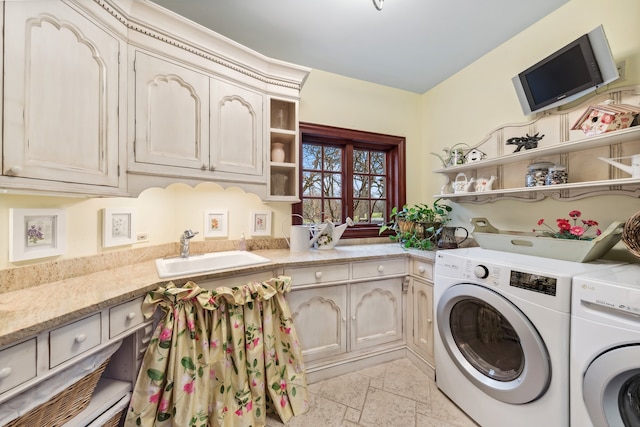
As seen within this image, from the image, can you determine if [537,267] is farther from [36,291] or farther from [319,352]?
[36,291]

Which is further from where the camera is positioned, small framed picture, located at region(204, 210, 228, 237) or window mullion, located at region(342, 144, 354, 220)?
window mullion, located at region(342, 144, 354, 220)

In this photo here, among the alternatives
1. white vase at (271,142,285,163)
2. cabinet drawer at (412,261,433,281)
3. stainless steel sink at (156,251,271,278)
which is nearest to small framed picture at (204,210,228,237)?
stainless steel sink at (156,251,271,278)

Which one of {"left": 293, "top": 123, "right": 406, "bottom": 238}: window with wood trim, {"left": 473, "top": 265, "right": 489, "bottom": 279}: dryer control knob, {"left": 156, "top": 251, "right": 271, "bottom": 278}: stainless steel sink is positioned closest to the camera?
{"left": 473, "top": 265, "right": 489, "bottom": 279}: dryer control knob

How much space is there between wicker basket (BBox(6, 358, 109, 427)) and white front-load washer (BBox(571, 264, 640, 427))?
191 cm

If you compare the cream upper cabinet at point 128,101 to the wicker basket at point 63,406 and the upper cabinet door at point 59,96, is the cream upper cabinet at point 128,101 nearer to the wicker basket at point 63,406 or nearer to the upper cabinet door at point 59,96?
the upper cabinet door at point 59,96

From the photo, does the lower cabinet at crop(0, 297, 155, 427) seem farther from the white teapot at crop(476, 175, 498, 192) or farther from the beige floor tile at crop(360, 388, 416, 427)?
the white teapot at crop(476, 175, 498, 192)

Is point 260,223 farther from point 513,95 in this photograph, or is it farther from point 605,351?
point 513,95

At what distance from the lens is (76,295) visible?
96 cm

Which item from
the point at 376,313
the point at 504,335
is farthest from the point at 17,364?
the point at 504,335

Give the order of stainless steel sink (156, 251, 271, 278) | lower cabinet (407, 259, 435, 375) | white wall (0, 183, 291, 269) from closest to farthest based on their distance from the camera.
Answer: white wall (0, 183, 291, 269), stainless steel sink (156, 251, 271, 278), lower cabinet (407, 259, 435, 375)

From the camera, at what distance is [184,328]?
115 cm

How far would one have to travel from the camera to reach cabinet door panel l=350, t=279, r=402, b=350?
1.78m

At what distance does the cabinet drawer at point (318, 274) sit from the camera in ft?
5.19

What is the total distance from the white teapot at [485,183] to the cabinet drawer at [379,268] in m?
0.81
